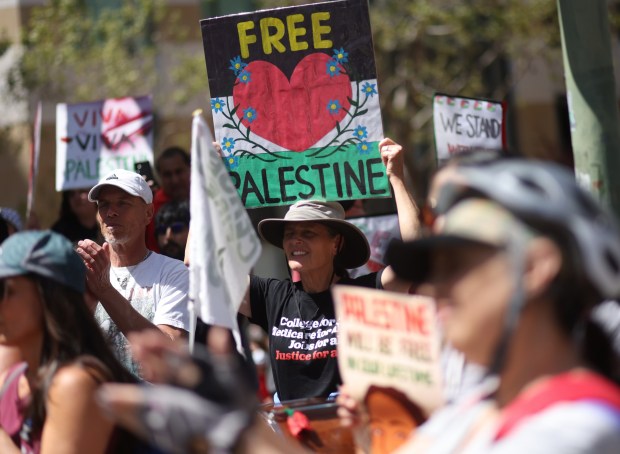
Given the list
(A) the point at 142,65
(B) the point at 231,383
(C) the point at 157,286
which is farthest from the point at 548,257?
(A) the point at 142,65

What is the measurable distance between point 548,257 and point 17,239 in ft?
6.25

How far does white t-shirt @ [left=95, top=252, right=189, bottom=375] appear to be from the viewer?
519 cm

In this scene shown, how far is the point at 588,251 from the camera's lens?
83.8 inches

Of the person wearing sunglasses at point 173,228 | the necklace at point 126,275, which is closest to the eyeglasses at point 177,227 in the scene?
the person wearing sunglasses at point 173,228

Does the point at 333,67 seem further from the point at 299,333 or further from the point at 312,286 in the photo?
the point at 299,333

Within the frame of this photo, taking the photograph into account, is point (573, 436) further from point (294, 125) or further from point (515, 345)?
point (294, 125)

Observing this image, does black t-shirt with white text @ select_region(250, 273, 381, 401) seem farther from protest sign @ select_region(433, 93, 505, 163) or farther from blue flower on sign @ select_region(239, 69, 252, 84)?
protest sign @ select_region(433, 93, 505, 163)

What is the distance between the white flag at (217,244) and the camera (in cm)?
387

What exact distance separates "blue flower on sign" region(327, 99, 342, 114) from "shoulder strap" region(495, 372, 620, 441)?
12.6 feet

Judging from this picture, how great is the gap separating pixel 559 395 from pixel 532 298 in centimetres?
18

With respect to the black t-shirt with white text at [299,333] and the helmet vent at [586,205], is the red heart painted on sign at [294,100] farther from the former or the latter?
the helmet vent at [586,205]

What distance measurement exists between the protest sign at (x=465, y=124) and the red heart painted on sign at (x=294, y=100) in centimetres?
199

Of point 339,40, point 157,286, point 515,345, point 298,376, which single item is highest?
point 339,40

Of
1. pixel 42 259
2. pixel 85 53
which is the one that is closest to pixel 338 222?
pixel 42 259
